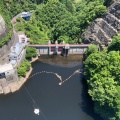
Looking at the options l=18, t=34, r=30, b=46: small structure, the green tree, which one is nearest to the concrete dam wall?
l=18, t=34, r=30, b=46: small structure

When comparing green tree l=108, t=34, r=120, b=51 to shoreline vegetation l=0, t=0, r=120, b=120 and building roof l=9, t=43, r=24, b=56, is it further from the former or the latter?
building roof l=9, t=43, r=24, b=56

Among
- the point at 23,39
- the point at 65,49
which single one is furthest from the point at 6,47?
the point at 65,49

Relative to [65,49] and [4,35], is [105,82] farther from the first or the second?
[4,35]

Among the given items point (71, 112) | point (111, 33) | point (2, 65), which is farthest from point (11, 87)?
point (111, 33)

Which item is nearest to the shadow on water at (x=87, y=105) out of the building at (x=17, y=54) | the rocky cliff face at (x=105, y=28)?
the rocky cliff face at (x=105, y=28)

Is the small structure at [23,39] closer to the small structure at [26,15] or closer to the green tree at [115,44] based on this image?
the small structure at [26,15]

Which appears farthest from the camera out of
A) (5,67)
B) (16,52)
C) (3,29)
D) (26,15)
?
(26,15)

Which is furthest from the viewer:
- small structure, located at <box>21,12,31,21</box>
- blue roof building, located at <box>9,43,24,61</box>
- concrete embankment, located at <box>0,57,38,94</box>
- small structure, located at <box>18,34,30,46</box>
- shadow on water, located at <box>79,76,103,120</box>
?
small structure, located at <box>21,12,31,21</box>
